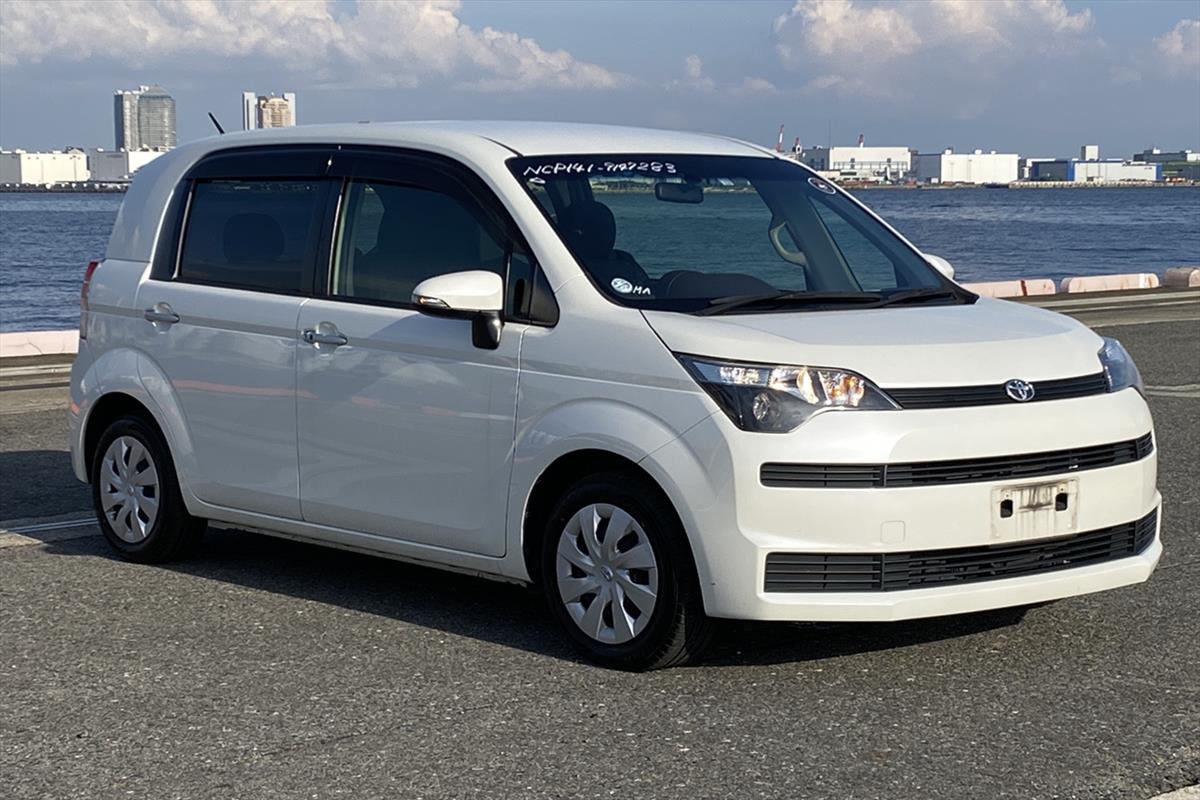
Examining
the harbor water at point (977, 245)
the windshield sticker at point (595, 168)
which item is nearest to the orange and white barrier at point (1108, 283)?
the harbor water at point (977, 245)

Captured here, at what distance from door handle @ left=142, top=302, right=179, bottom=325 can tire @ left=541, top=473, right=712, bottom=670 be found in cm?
220

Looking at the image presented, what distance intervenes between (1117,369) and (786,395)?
1.32 meters

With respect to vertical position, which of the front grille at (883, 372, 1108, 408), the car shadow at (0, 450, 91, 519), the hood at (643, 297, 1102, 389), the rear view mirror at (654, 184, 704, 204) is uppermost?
the rear view mirror at (654, 184, 704, 204)

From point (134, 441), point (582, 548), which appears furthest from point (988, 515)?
point (134, 441)

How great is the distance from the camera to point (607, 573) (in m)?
5.70

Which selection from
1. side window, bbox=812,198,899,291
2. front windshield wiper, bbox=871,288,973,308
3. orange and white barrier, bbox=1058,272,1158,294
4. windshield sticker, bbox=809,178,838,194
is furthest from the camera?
orange and white barrier, bbox=1058,272,1158,294

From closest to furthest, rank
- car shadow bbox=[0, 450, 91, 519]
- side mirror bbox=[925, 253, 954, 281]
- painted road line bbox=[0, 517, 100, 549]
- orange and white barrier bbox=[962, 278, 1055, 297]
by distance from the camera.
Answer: side mirror bbox=[925, 253, 954, 281]
painted road line bbox=[0, 517, 100, 549]
car shadow bbox=[0, 450, 91, 519]
orange and white barrier bbox=[962, 278, 1055, 297]

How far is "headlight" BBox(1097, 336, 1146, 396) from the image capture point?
588cm

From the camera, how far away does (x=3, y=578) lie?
725cm

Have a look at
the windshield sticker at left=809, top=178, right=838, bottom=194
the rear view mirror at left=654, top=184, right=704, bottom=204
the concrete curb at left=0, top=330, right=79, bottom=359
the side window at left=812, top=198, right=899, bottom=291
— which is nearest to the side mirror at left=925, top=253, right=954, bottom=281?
the side window at left=812, top=198, right=899, bottom=291

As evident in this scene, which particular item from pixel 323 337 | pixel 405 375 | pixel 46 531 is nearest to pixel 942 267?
pixel 405 375

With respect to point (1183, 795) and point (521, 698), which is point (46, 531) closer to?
point (521, 698)

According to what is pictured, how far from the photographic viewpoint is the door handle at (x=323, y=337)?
650 cm

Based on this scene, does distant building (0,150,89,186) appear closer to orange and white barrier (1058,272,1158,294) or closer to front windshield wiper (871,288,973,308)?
orange and white barrier (1058,272,1158,294)
